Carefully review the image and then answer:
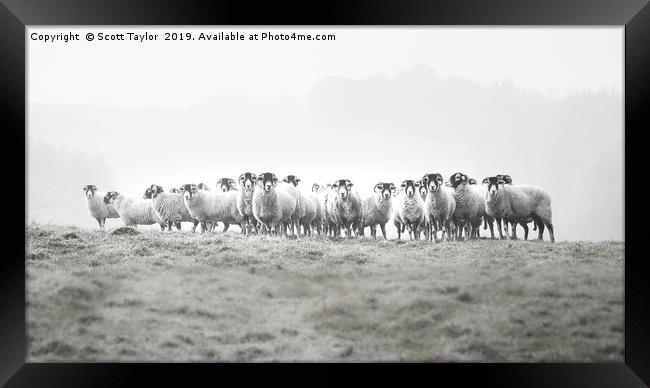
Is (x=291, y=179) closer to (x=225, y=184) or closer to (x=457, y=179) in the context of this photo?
(x=225, y=184)

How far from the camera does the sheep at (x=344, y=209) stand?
11242 mm

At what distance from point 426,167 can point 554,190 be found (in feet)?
7.19

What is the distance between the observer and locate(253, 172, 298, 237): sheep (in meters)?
11.3

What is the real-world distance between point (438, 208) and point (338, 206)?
2.08 meters

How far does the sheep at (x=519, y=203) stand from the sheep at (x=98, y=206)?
6.63 m

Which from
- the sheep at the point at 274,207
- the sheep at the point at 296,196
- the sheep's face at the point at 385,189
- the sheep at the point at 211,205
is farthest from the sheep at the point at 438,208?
the sheep at the point at 211,205

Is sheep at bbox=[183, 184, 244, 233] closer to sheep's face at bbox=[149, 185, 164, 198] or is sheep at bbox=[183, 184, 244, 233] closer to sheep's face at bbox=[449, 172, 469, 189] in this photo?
sheep's face at bbox=[149, 185, 164, 198]

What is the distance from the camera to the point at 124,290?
29.1ft

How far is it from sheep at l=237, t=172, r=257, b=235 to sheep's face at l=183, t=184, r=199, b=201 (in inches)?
35.0

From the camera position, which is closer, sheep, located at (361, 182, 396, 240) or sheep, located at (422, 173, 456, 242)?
sheep, located at (422, 173, 456, 242)

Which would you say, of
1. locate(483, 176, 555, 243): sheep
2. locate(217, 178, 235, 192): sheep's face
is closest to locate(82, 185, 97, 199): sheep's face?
locate(217, 178, 235, 192): sheep's face

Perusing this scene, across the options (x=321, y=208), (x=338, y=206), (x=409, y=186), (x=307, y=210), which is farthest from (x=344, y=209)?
(x=409, y=186)
